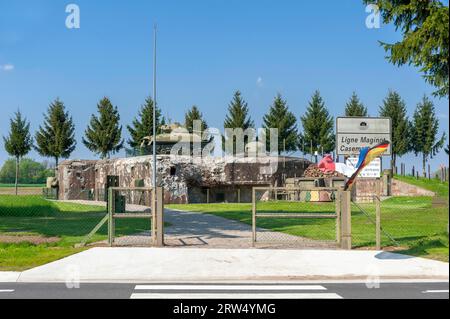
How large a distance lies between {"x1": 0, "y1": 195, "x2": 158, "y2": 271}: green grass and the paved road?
2.67 metres

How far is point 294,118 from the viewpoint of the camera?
68812 millimetres

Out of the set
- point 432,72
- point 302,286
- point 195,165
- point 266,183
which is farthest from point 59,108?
point 302,286

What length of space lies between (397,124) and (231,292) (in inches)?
2461

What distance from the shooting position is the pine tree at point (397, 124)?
6631 cm

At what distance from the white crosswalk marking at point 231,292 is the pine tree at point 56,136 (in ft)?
169

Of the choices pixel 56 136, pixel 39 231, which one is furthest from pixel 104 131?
pixel 39 231

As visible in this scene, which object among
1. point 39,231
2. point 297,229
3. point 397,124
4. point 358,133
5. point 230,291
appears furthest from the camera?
point 397,124

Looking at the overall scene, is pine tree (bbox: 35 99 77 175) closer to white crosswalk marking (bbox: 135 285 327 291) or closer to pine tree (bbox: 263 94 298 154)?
pine tree (bbox: 263 94 298 154)

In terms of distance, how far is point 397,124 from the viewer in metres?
67.2

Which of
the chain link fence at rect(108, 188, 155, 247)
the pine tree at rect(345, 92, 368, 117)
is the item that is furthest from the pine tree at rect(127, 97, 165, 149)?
the chain link fence at rect(108, 188, 155, 247)

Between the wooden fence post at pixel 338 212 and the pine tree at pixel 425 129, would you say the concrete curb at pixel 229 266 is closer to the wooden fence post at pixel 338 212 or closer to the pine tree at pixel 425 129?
the wooden fence post at pixel 338 212

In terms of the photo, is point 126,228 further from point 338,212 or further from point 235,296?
point 235,296

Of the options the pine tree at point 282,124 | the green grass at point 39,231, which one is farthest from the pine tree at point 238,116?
the green grass at point 39,231
